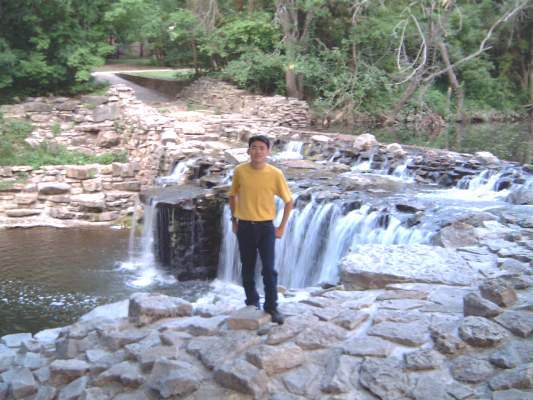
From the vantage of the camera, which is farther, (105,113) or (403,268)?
(105,113)

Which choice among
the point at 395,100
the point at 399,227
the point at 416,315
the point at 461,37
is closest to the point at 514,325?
the point at 416,315

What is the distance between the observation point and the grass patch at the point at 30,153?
13977 mm

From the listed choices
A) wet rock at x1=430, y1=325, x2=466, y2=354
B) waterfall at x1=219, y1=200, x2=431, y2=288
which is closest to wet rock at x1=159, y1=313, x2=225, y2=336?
wet rock at x1=430, y1=325, x2=466, y2=354

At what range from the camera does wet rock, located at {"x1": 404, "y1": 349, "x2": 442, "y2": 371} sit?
12.6ft

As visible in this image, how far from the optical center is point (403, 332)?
429 cm

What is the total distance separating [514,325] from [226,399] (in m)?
1.95

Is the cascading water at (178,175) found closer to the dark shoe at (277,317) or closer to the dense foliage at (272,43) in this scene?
the dense foliage at (272,43)

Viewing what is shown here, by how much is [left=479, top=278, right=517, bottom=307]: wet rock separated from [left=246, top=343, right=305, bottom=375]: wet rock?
1.51 metres

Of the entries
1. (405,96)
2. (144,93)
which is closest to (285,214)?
(144,93)

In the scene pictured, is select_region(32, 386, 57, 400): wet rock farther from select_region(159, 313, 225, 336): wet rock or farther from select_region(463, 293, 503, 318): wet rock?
select_region(463, 293, 503, 318): wet rock

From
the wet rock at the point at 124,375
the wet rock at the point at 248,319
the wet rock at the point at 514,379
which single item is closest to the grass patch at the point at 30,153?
the wet rock at the point at 124,375

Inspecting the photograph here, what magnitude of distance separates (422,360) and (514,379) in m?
0.55

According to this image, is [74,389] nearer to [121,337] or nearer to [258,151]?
[121,337]

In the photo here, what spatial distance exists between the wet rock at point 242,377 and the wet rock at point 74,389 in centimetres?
107
